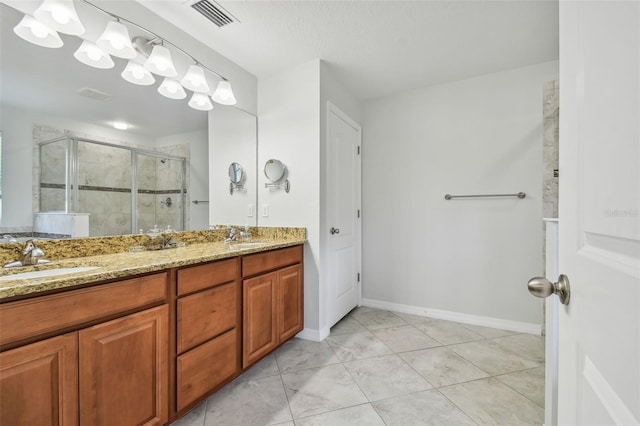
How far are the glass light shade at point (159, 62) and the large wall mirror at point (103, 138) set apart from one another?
6.2 inches

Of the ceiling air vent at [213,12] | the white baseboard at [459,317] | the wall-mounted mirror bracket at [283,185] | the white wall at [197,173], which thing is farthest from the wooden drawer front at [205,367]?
the ceiling air vent at [213,12]

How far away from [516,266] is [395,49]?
2.17m

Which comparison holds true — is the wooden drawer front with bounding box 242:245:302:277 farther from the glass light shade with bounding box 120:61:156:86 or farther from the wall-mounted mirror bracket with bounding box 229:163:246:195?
the glass light shade with bounding box 120:61:156:86

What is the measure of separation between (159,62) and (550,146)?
117 inches

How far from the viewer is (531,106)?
249 centimetres

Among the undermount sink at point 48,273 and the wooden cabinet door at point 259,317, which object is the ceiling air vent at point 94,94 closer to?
the undermount sink at point 48,273

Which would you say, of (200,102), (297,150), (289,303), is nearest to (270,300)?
(289,303)

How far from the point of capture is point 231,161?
8.34ft

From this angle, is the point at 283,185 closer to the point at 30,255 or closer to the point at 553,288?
the point at 30,255

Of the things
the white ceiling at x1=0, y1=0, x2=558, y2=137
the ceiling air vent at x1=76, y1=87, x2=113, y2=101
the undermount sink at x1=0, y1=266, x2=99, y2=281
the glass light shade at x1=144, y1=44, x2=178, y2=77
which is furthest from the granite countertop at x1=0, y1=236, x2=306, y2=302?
the glass light shade at x1=144, y1=44, x2=178, y2=77

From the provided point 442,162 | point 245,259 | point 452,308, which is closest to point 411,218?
point 442,162

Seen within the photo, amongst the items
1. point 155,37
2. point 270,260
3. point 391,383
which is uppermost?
point 155,37

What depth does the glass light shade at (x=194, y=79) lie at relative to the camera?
1971 millimetres

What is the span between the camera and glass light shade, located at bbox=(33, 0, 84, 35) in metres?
1.32
